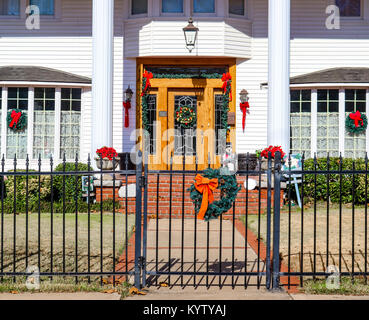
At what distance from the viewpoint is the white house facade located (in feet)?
50.1

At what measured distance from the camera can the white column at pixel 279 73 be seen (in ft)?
44.4

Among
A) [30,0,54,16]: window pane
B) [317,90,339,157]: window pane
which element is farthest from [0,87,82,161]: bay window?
[317,90,339,157]: window pane

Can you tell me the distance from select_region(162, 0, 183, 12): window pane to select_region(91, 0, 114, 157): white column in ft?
7.99

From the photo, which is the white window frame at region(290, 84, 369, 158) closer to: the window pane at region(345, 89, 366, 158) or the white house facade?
the white house facade

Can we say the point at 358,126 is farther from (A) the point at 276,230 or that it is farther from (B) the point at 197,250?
(A) the point at 276,230

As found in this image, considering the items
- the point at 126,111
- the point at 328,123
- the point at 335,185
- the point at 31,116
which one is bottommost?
the point at 335,185

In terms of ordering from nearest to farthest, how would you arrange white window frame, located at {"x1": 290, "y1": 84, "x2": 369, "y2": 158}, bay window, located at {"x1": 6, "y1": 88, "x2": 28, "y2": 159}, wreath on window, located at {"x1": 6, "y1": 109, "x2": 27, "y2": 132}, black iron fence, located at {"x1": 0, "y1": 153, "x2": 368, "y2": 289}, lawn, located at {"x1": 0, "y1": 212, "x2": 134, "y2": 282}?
black iron fence, located at {"x1": 0, "y1": 153, "x2": 368, "y2": 289} < lawn, located at {"x1": 0, "y1": 212, "x2": 134, "y2": 282} < white window frame, located at {"x1": 290, "y1": 84, "x2": 369, "y2": 158} < wreath on window, located at {"x1": 6, "y1": 109, "x2": 27, "y2": 132} < bay window, located at {"x1": 6, "y1": 88, "x2": 28, "y2": 159}

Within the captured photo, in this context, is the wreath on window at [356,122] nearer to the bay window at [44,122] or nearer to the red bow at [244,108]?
the red bow at [244,108]

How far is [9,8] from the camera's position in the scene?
52.1 feet

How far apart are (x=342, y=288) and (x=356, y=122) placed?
10.0 meters

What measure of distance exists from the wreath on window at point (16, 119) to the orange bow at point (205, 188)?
10474mm

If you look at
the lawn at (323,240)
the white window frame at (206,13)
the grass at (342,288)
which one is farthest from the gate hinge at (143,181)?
the white window frame at (206,13)

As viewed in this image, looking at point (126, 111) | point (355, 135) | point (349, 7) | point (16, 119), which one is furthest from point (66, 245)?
point (349, 7)

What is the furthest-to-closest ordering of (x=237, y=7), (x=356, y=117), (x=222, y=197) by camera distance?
(x=237, y=7), (x=356, y=117), (x=222, y=197)
